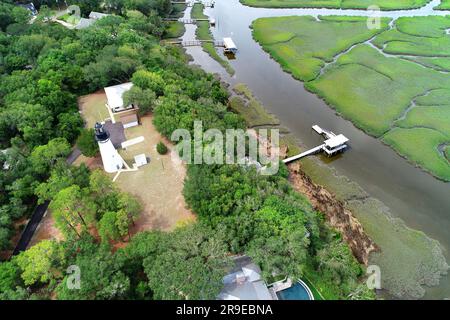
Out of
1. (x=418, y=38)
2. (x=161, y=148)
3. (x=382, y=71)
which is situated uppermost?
(x=418, y=38)

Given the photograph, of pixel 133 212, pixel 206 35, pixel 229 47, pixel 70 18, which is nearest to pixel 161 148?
pixel 133 212

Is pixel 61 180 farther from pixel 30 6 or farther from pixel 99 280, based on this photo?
pixel 30 6

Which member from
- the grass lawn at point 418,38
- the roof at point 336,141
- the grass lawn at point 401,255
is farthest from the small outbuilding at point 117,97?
the grass lawn at point 418,38

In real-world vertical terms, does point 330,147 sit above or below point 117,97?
below

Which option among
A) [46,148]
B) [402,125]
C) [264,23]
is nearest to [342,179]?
[402,125]

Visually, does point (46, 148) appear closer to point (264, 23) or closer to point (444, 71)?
point (264, 23)

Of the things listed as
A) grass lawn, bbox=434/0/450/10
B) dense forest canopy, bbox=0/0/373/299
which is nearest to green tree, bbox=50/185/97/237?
dense forest canopy, bbox=0/0/373/299
